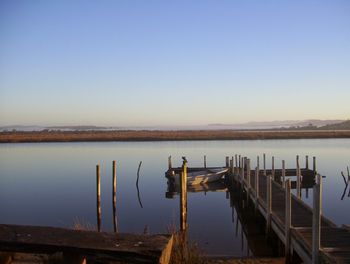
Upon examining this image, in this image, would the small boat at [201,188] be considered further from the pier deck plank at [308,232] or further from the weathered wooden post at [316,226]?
the weathered wooden post at [316,226]

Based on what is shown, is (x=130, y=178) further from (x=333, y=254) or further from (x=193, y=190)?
(x=333, y=254)

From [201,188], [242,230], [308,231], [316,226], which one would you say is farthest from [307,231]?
[201,188]

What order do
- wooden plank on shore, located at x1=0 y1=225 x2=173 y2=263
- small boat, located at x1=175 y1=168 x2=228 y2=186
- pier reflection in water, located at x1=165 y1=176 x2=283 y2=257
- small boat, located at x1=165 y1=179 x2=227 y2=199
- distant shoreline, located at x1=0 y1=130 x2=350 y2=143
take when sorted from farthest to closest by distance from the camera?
distant shoreline, located at x1=0 y1=130 x2=350 y2=143
small boat, located at x1=175 y1=168 x2=228 y2=186
small boat, located at x1=165 y1=179 x2=227 y2=199
pier reflection in water, located at x1=165 y1=176 x2=283 y2=257
wooden plank on shore, located at x1=0 y1=225 x2=173 y2=263

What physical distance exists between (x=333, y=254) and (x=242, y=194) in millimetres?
13825

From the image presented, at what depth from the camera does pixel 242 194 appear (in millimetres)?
21547

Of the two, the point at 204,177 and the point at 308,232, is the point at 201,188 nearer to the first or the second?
the point at 204,177

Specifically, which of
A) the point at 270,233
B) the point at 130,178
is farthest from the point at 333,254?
the point at 130,178

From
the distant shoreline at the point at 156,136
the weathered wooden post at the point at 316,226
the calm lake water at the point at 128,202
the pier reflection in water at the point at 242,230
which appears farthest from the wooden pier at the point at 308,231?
the distant shoreline at the point at 156,136

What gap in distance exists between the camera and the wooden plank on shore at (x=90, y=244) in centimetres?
463

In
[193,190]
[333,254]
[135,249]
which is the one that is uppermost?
[135,249]

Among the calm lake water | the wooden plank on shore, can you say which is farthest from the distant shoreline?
the wooden plank on shore

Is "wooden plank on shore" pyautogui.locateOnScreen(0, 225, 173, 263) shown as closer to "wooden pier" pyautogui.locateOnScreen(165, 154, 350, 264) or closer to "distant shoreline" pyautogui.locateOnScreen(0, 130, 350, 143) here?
"wooden pier" pyautogui.locateOnScreen(165, 154, 350, 264)

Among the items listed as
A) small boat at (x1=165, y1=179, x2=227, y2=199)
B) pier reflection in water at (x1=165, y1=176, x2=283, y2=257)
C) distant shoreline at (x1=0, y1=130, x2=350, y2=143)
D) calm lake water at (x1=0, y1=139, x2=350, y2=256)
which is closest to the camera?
pier reflection in water at (x1=165, y1=176, x2=283, y2=257)

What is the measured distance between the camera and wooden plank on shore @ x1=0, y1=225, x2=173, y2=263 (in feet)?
15.2
